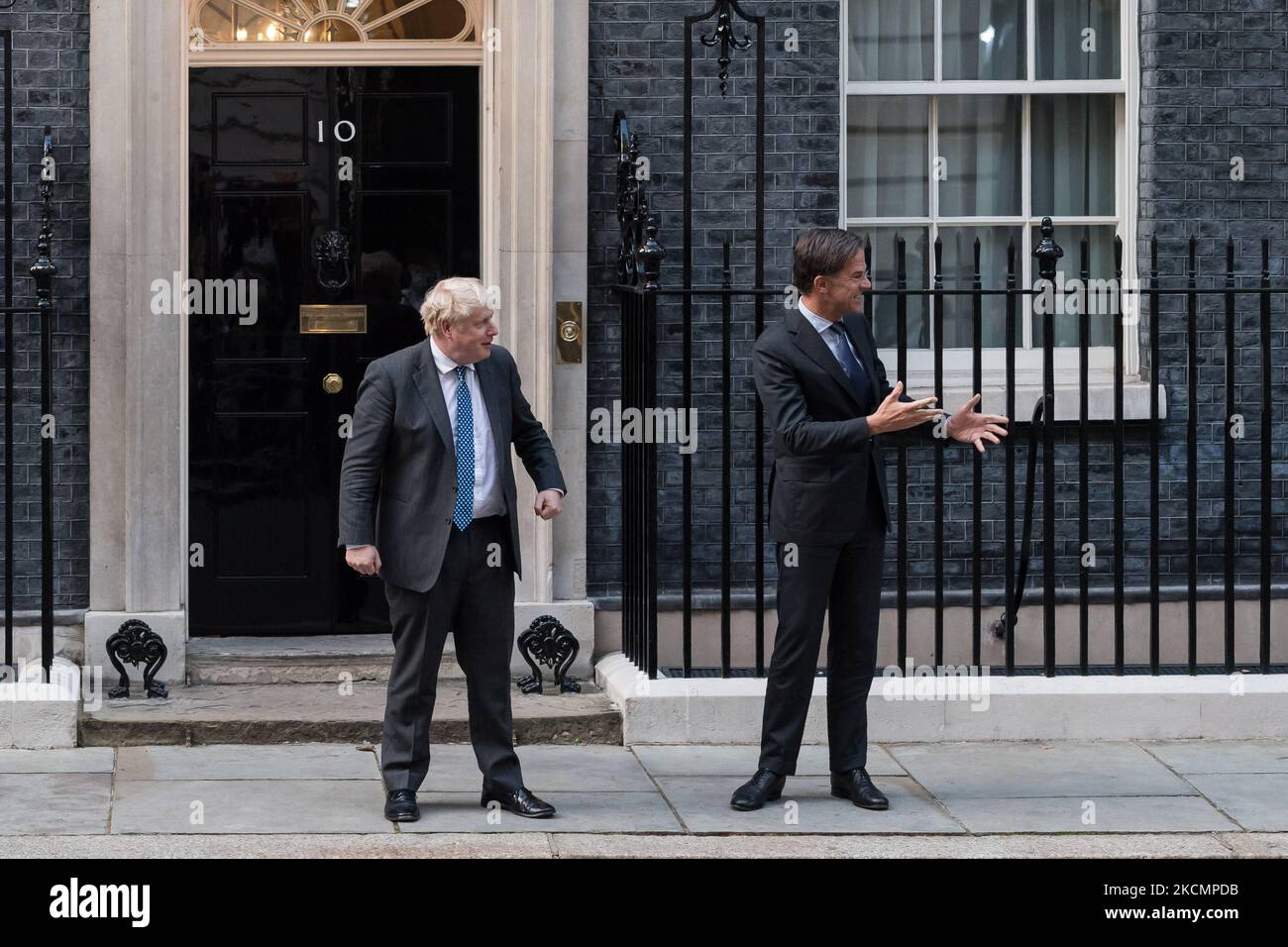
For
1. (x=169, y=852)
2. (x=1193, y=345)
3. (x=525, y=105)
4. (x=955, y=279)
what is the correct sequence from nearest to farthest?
(x=169, y=852), (x=1193, y=345), (x=525, y=105), (x=955, y=279)

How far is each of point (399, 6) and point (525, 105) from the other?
869 mm

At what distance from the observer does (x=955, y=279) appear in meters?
9.24

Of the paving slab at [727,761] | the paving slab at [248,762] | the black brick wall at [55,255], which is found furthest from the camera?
the black brick wall at [55,255]

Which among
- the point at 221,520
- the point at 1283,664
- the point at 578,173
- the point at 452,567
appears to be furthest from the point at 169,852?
the point at 1283,664

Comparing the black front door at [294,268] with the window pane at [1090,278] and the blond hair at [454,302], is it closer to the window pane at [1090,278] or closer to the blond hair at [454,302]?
the blond hair at [454,302]

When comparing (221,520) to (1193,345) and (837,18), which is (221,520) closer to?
(837,18)

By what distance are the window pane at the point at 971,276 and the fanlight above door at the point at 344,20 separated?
2.44 metres

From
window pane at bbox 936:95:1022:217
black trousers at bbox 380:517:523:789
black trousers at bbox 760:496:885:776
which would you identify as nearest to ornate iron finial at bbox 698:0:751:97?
window pane at bbox 936:95:1022:217

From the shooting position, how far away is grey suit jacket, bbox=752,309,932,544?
21.9 feet

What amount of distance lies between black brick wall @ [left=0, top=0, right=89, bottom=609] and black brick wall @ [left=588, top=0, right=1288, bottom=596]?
2203mm

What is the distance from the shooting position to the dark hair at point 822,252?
21.8 ft

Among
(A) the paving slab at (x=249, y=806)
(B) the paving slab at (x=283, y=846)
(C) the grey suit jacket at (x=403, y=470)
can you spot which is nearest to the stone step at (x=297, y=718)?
(A) the paving slab at (x=249, y=806)

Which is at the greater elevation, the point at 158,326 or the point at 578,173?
the point at 578,173

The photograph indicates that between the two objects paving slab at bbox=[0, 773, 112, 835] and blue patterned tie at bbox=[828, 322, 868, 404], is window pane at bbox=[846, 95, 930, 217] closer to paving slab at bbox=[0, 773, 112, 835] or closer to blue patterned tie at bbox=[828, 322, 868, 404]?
blue patterned tie at bbox=[828, 322, 868, 404]
